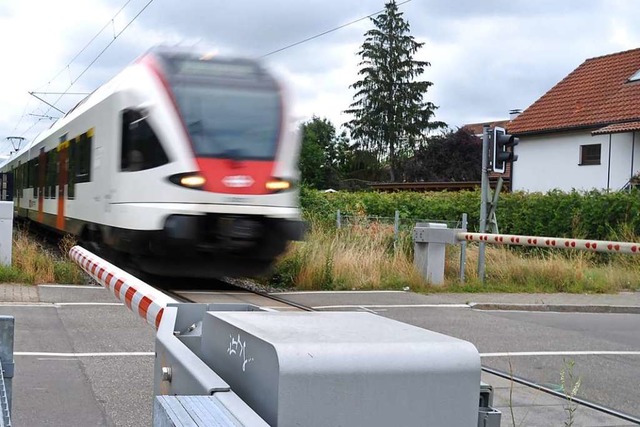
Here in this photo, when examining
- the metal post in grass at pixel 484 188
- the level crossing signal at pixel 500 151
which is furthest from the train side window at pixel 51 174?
the level crossing signal at pixel 500 151

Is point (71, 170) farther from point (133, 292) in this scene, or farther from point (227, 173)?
point (133, 292)

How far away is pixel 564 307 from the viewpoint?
485 inches

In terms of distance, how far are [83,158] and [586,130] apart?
26.1m

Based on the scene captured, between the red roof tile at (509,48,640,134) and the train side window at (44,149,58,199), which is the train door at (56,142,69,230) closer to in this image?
the train side window at (44,149,58,199)

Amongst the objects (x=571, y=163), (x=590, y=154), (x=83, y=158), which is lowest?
(x=83, y=158)

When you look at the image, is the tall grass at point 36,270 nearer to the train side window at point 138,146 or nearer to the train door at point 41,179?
the train side window at point 138,146

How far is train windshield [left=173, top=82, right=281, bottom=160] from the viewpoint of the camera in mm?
11086

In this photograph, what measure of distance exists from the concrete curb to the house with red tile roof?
20.3 metres

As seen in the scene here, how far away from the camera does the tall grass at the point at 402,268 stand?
13586mm

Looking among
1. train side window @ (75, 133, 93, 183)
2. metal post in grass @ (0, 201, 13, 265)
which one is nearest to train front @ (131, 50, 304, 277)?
metal post in grass @ (0, 201, 13, 265)

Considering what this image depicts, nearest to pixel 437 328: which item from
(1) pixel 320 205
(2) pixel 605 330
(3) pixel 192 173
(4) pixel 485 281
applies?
(2) pixel 605 330

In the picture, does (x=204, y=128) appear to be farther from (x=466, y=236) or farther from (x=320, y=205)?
(x=320, y=205)

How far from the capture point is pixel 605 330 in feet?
34.2

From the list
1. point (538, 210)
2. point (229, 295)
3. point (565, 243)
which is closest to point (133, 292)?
point (229, 295)
